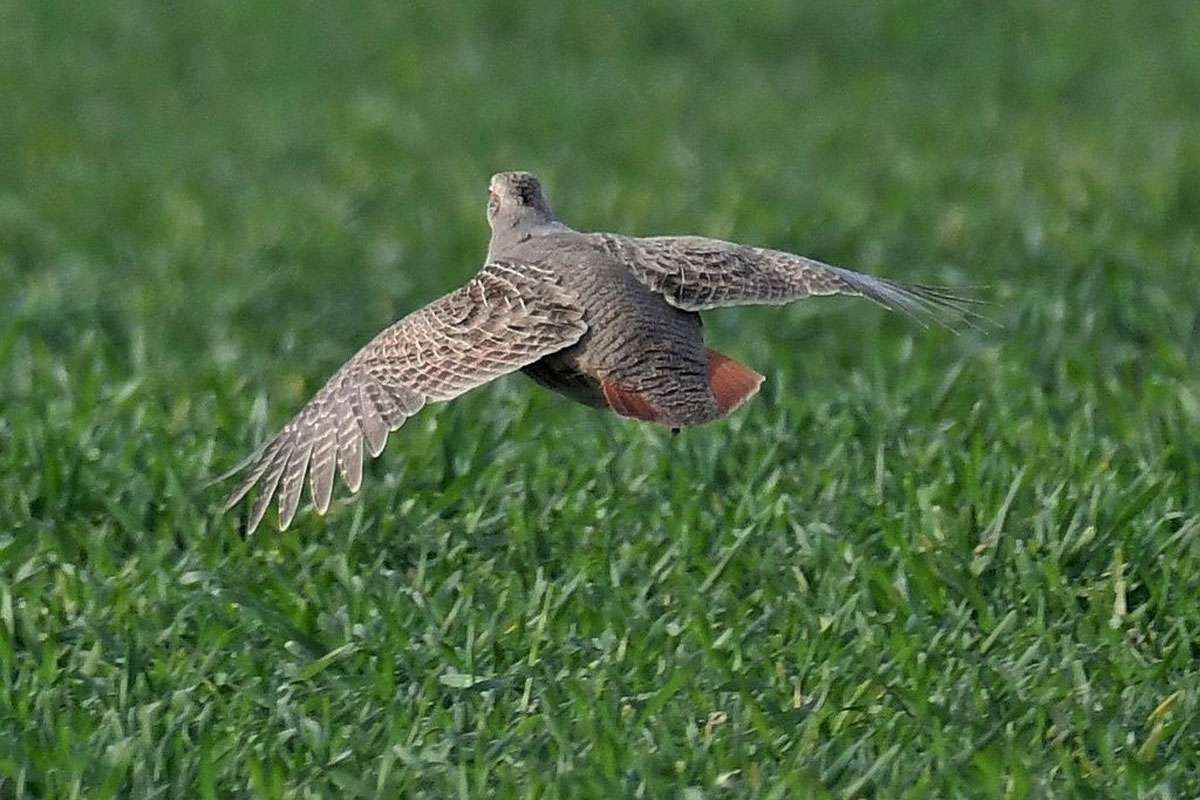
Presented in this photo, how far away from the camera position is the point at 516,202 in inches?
195

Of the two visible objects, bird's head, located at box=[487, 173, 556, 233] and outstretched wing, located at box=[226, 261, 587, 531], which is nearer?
outstretched wing, located at box=[226, 261, 587, 531]

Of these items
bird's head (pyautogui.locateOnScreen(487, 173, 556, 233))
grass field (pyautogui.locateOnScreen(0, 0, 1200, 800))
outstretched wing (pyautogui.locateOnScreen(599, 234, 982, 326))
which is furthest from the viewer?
bird's head (pyautogui.locateOnScreen(487, 173, 556, 233))

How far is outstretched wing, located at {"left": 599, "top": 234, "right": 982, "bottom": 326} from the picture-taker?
4527 millimetres

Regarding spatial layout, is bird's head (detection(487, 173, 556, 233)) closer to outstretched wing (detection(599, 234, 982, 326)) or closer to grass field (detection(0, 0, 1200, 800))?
outstretched wing (detection(599, 234, 982, 326))

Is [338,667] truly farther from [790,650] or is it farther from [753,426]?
[753,426]

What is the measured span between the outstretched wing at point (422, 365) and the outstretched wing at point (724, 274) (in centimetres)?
19

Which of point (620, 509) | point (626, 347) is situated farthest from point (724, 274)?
point (620, 509)

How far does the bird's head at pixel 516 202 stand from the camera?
4945mm

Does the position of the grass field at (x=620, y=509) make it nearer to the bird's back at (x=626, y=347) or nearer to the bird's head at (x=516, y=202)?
the bird's back at (x=626, y=347)

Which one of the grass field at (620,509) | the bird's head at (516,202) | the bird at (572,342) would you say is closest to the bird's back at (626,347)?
the bird at (572,342)

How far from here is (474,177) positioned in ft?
32.3

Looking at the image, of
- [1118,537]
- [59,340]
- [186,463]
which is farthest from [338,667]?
[59,340]

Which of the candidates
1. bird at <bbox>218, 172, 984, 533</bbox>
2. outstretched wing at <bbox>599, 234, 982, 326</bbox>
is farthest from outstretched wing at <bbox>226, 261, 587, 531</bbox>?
outstretched wing at <bbox>599, 234, 982, 326</bbox>

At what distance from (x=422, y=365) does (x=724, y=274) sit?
0.59 m
